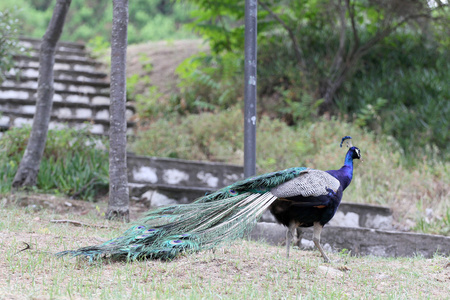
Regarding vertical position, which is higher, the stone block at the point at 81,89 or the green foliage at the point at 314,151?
the stone block at the point at 81,89

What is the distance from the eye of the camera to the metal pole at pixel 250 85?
4598 mm

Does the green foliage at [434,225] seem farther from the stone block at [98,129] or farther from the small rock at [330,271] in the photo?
the stone block at [98,129]

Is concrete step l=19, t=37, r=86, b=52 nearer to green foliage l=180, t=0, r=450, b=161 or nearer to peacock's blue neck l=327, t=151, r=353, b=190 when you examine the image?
green foliage l=180, t=0, r=450, b=161

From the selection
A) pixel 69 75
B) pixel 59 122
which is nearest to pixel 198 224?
pixel 59 122

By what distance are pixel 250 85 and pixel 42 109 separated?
9.28 feet

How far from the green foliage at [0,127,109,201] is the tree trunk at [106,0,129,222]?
1.39 metres

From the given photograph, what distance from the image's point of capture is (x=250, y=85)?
4652 millimetres

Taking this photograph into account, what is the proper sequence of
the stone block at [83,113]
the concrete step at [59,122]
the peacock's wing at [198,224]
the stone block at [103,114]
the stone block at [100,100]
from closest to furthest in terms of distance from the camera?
1. the peacock's wing at [198,224]
2. the concrete step at [59,122]
3. the stone block at [83,113]
4. the stone block at [103,114]
5. the stone block at [100,100]

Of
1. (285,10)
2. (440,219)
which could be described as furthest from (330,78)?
(440,219)

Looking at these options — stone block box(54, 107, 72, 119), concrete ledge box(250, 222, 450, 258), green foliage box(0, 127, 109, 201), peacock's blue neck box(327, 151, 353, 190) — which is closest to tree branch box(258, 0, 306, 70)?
green foliage box(0, 127, 109, 201)

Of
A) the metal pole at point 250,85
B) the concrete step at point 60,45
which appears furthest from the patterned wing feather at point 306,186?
the concrete step at point 60,45

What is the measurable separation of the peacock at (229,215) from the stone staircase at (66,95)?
4286mm

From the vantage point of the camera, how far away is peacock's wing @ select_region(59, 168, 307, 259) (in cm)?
327

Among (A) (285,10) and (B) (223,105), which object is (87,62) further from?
(A) (285,10)
